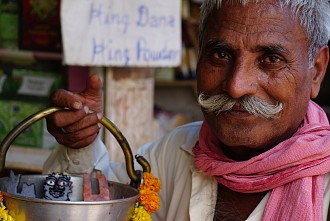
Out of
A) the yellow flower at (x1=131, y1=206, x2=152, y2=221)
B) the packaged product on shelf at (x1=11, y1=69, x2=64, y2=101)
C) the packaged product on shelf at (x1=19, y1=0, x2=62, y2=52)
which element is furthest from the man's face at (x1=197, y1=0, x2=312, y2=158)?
the packaged product on shelf at (x1=11, y1=69, x2=64, y2=101)

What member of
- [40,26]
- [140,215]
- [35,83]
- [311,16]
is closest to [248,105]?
[311,16]

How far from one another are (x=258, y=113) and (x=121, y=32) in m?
1.56

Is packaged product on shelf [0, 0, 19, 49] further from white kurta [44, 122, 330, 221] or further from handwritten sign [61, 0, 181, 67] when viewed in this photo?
white kurta [44, 122, 330, 221]

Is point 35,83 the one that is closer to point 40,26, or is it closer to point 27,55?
point 27,55

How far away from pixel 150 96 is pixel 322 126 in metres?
1.79

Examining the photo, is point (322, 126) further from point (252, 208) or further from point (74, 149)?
point (74, 149)

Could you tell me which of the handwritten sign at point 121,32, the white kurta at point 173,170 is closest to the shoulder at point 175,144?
the white kurta at point 173,170

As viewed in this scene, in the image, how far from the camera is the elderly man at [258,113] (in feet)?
6.50

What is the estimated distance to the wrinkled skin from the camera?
202 centimetres

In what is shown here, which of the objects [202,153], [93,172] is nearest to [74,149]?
[93,172]

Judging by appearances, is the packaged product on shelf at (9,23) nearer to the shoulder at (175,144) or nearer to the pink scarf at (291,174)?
the shoulder at (175,144)

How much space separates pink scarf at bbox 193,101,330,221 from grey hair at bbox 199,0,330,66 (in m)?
0.26

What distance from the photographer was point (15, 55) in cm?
378

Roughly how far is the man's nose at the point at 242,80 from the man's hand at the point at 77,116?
400 mm
